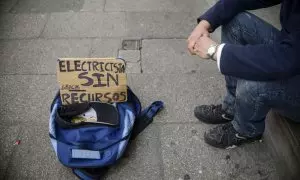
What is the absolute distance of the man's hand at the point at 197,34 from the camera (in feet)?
6.59

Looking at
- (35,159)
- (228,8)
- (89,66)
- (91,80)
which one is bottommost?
(35,159)

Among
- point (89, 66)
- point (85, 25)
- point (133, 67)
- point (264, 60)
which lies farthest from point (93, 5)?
point (264, 60)

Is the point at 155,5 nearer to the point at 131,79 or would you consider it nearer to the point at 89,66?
the point at 131,79

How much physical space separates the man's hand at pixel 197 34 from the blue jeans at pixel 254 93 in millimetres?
197

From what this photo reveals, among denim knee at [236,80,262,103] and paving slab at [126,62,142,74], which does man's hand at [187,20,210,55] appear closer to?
denim knee at [236,80,262,103]

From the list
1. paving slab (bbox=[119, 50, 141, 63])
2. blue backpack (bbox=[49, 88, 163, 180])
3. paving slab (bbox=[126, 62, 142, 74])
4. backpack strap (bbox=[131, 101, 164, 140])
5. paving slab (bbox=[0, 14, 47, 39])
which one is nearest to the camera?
blue backpack (bbox=[49, 88, 163, 180])

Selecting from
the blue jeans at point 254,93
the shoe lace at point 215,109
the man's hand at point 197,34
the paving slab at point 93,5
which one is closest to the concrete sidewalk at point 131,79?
the paving slab at point 93,5

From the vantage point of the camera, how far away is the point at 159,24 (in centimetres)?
380

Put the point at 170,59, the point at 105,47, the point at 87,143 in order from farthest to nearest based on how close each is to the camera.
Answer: the point at 105,47 → the point at 170,59 → the point at 87,143

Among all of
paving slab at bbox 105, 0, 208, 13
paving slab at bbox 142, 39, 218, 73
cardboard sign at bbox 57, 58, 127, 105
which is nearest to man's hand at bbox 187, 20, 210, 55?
cardboard sign at bbox 57, 58, 127, 105

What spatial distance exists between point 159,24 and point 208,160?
2.07 meters

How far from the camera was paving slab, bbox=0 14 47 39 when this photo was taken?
11.8 ft

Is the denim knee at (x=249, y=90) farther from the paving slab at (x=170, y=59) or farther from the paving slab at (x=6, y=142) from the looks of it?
the paving slab at (x=6, y=142)

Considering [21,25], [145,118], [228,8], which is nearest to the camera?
[228,8]
